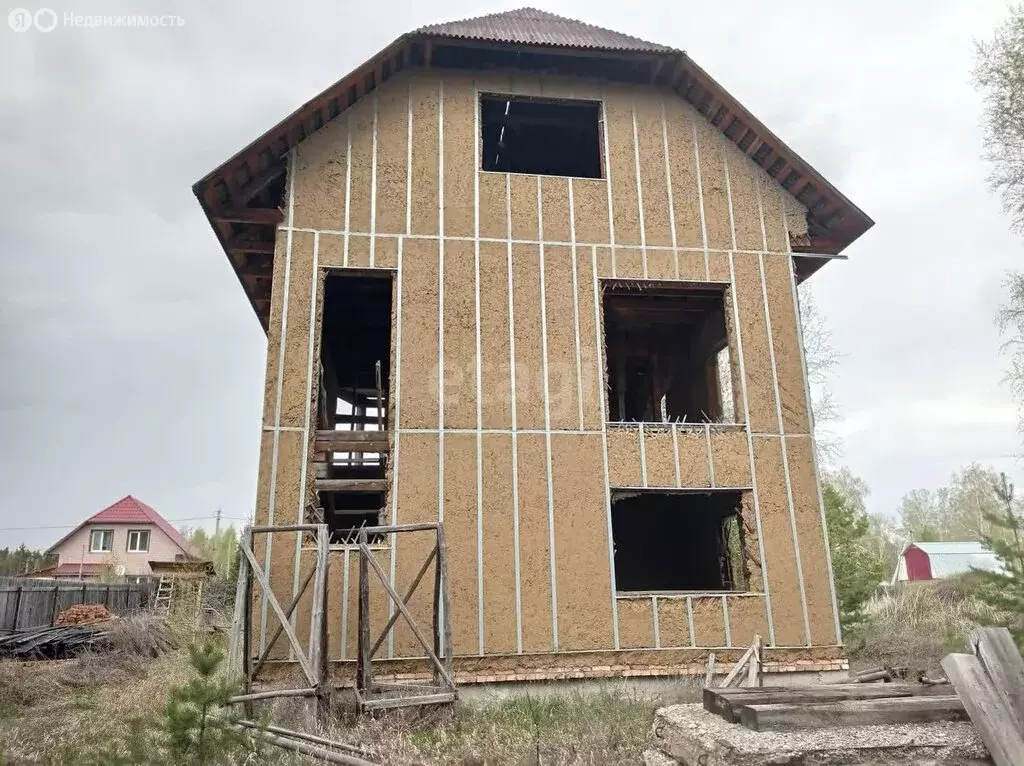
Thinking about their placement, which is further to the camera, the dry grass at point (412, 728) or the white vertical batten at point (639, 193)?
the white vertical batten at point (639, 193)

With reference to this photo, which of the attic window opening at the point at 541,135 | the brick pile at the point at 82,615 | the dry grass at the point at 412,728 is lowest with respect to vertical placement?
the dry grass at the point at 412,728

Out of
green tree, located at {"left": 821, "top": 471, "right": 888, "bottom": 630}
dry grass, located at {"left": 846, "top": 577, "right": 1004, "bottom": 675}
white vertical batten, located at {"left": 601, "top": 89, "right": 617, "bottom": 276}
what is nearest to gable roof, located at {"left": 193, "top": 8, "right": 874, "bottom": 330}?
white vertical batten, located at {"left": 601, "top": 89, "right": 617, "bottom": 276}

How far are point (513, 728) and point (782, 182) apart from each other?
32.9ft

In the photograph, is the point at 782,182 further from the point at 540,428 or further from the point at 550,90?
the point at 540,428

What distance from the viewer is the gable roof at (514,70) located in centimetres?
1162

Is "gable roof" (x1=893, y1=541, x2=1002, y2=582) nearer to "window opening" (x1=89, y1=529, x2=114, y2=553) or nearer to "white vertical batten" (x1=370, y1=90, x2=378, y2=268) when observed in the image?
"white vertical batten" (x1=370, y1=90, x2=378, y2=268)

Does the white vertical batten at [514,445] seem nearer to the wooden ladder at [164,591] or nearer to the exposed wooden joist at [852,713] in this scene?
the exposed wooden joist at [852,713]

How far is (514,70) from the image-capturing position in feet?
42.5

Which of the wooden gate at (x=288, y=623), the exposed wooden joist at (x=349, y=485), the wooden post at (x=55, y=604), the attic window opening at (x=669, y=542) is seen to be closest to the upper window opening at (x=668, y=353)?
the attic window opening at (x=669, y=542)

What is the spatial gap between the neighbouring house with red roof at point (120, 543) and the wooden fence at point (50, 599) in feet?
71.2

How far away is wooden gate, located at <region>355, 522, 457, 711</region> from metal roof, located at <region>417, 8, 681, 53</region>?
26.5ft

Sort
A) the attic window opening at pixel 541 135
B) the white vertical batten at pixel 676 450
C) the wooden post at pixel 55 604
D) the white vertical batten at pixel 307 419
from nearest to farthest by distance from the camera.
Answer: the white vertical batten at pixel 307 419
the white vertical batten at pixel 676 450
the attic window opening at pixel 541 135
the wooden post at pixel 55 604

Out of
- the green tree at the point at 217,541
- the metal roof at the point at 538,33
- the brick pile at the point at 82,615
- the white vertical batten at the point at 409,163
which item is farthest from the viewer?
the green tree at the point at 217,541

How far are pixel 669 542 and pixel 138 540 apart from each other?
41.6 meters
